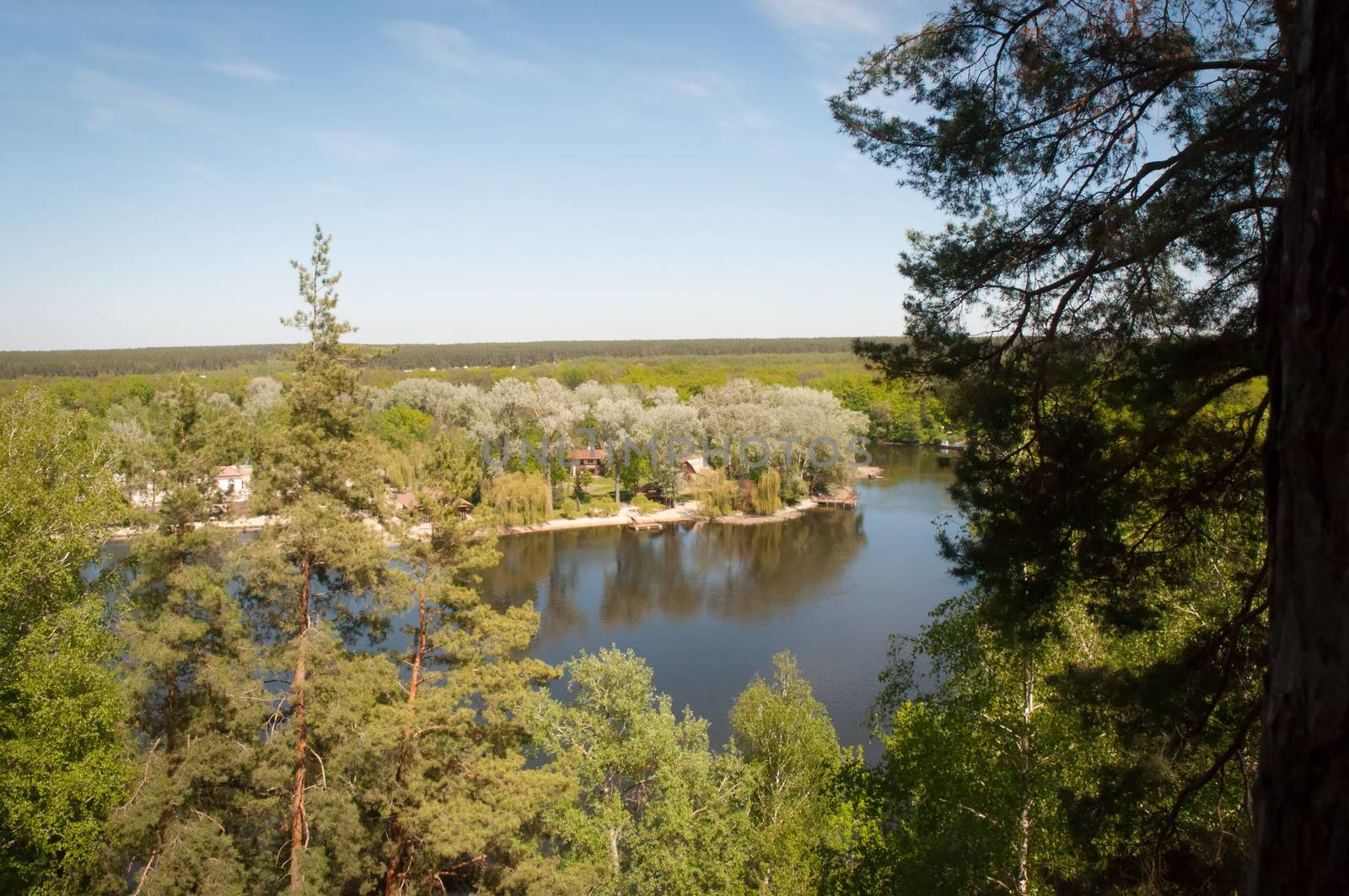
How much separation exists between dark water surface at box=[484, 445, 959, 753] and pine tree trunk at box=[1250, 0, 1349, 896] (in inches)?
341

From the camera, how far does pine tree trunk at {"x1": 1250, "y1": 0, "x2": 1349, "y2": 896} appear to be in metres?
1.10

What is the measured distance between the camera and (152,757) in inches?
242

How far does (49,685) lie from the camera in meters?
5.18

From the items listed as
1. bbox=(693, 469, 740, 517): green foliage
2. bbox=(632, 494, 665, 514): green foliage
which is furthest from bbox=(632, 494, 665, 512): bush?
bbox=(693, 469, 740, 517): green foliage

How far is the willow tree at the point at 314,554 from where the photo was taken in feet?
20.2

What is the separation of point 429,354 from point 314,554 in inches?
4092

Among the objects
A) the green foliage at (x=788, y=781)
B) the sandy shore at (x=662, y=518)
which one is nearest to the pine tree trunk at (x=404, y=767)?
the green foliage at (x=788, y=781)

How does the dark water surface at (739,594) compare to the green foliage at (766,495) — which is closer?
the dark water surface at (739,594)

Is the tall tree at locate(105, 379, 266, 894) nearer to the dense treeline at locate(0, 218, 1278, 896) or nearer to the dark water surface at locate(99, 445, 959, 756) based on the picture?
the dense treeline at locate(0, 218, 1278, 896)

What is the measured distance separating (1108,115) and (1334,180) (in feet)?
7.78

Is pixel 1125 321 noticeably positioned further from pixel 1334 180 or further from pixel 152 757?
pixel 152 757

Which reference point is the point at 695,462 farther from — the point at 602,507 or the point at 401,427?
the point at 401,427

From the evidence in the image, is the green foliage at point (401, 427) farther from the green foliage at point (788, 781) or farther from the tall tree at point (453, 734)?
the tall tree at point (453, 734)

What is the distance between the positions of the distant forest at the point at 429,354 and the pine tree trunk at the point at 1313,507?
62.7 meters
